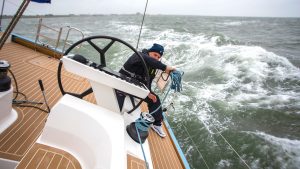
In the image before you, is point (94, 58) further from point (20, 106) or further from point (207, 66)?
point (20, 106)

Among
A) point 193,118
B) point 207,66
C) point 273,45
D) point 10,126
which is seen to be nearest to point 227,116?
point 193,118

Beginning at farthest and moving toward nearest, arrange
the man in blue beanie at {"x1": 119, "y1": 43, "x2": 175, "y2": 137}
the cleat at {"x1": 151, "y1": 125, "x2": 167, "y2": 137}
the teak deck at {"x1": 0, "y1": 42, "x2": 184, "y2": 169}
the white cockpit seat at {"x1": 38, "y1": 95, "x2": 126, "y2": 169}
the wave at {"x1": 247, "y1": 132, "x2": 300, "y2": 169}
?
1. the wave at {"x1": 247, "y1": 132, "x2": 300, "y2": 169}
2. the cleat at {"x1": 151, "y1": 125, "x2": 167, "y2": 137}
3. the man in blue beanie at {"x1": 119, "y1": 43, "x2": 175, "y2": 137}
4. the teak deck at {"x1": 0, "y1": 42, "x2": 184, "y2": 169}
5. the white cockpit seat at {"x1": 38, "y1": 95, "x2": 126, "y2": 169}

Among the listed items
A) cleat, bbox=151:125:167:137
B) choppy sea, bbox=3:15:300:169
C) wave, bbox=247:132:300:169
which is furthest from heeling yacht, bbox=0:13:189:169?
wave, bbox=247:132:300:169

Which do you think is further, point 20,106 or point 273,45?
point 273,45

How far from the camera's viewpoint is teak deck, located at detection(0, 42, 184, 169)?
6.18 feet

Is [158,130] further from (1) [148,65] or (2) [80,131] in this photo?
(2) [80,131]

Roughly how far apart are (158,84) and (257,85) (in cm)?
543

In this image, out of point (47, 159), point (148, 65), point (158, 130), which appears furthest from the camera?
point (158, 130)

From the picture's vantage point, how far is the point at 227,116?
5719mm

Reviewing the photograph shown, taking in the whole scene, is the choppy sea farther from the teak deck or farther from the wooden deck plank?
the wooden deck plank

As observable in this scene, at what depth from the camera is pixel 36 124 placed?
2457mm

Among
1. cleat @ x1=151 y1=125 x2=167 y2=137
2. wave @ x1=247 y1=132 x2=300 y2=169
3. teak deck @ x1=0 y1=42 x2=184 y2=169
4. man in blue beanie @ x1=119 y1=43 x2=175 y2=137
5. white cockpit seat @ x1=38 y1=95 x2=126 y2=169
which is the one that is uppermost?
man in blue beanie @ x1=119 y1=43 x2=175 y2=137

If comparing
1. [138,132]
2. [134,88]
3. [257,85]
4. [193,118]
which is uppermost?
[134,88]

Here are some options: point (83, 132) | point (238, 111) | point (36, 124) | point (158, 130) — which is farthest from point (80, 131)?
point (238, 111)
